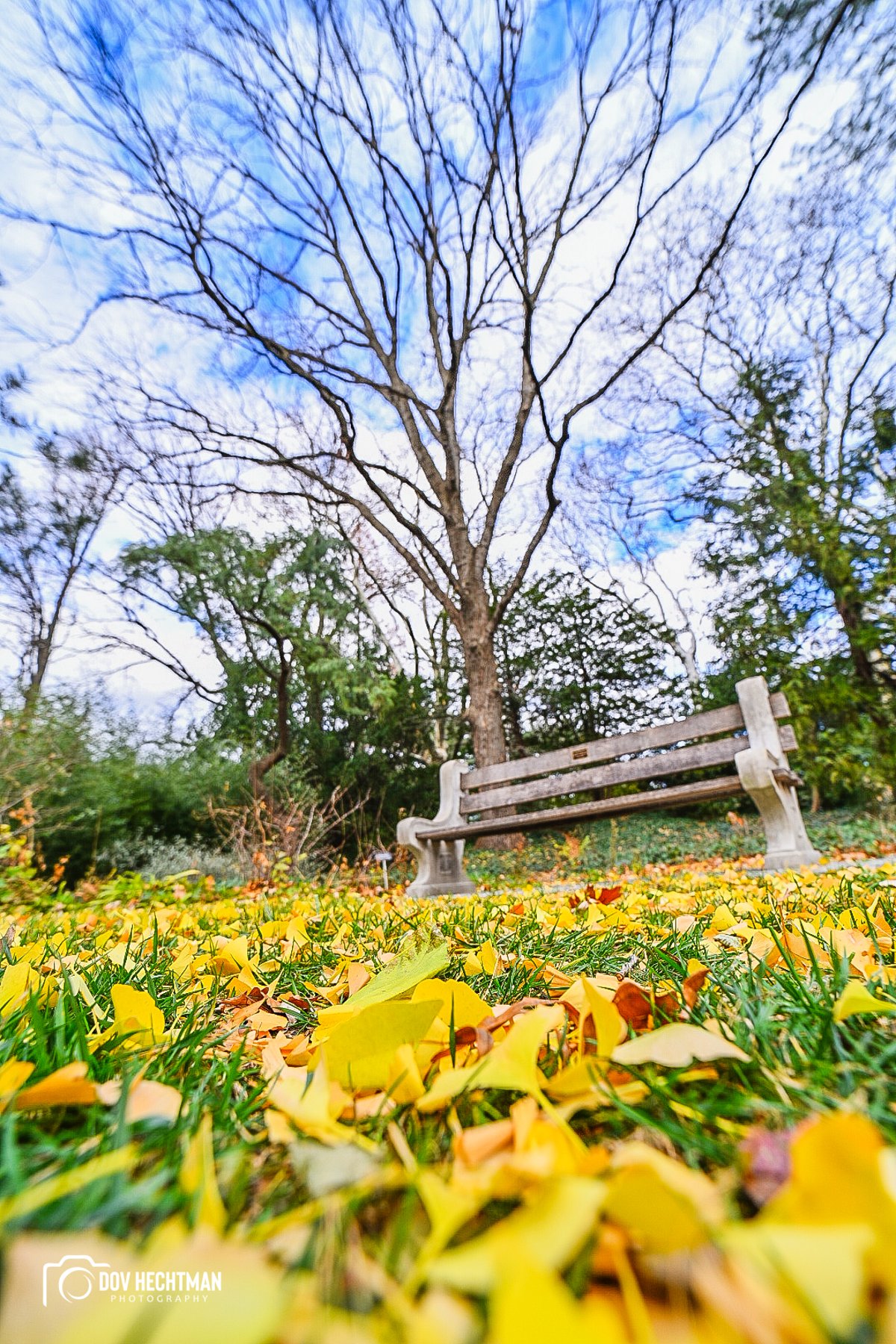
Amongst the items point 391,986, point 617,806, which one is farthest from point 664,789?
point 391,986

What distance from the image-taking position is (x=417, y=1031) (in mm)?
533

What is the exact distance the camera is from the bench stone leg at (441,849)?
4906 millimetres

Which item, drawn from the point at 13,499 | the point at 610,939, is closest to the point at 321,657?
the point at 13,499

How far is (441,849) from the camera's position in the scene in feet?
16.9

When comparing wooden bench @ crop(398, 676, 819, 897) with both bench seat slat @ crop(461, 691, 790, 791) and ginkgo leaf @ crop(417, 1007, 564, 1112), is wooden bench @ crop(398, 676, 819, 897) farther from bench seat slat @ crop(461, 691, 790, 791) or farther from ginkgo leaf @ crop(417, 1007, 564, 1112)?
ginkgo leaf @ crop(417, 1007, 564, 1112)

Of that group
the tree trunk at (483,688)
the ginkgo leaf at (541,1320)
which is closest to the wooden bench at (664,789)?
the tree trunk at (483,688)

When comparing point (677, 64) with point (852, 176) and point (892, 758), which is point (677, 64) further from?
point (892, 758)

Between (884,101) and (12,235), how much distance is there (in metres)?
9.86

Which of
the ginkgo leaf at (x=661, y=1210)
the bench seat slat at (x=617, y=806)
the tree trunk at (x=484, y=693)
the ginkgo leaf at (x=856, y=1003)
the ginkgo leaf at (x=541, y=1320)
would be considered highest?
the tree trunk at (x=484, y=693)

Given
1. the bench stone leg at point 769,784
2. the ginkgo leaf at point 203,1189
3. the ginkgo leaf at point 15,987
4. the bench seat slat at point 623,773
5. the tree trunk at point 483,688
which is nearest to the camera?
the ginkgo leaf at point 203,1189

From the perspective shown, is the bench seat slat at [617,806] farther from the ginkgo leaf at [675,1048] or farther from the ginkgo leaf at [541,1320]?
the ginkgo leaf at [541,1320]

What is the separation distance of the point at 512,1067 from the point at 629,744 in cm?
407

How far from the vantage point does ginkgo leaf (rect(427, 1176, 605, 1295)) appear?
248 mm

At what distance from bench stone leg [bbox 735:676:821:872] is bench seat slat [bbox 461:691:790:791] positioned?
4.9 inches
